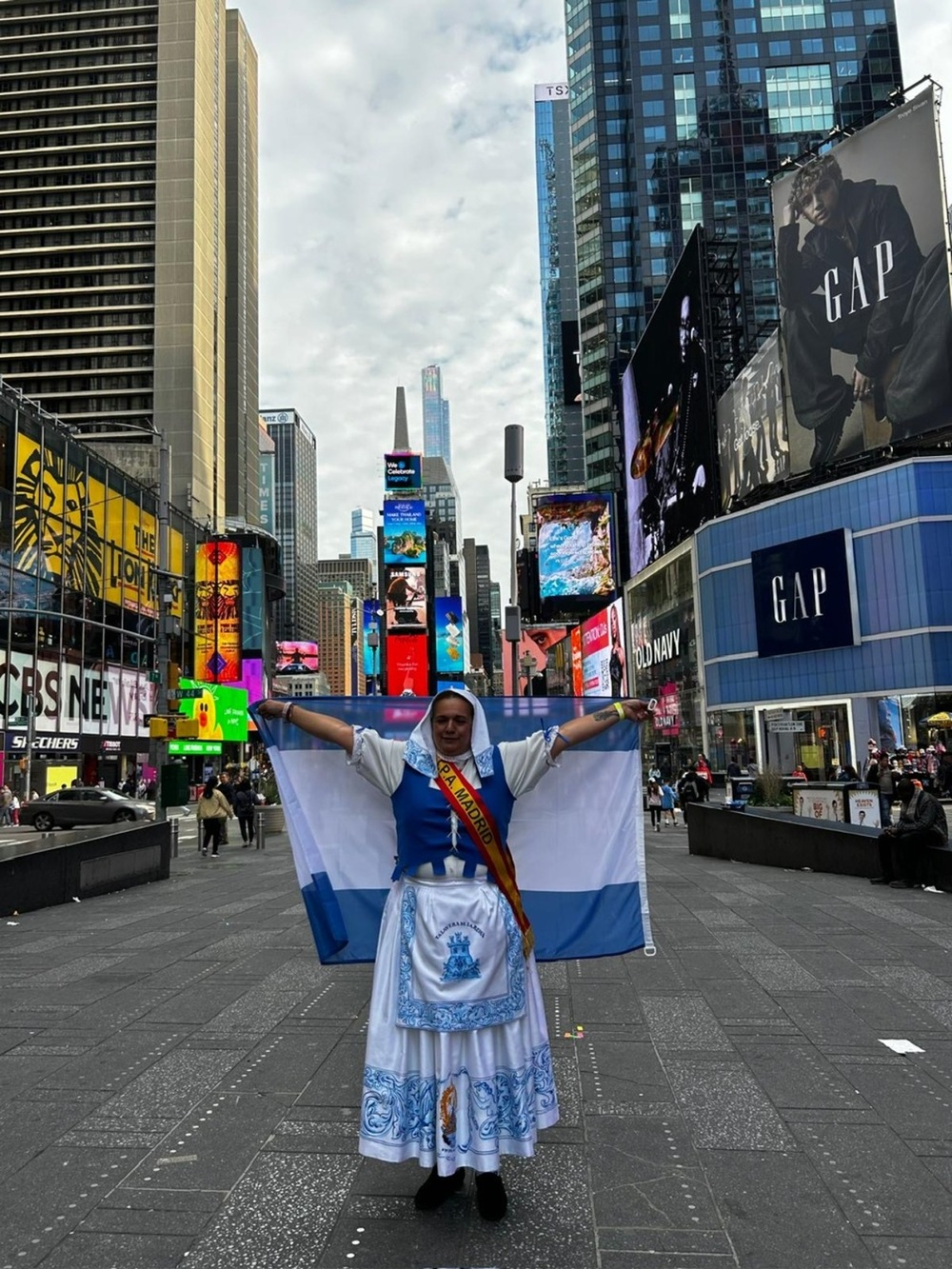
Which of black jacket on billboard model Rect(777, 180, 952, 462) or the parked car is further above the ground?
black jacket on billboard model Rect(777, 180, 952, 462)

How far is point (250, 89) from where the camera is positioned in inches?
5138

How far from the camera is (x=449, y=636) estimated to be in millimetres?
141125

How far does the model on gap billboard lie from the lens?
3916cm

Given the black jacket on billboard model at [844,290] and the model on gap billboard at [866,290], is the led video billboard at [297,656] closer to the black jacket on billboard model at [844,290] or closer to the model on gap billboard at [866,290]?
the black jacket on billboard model at [844,290]

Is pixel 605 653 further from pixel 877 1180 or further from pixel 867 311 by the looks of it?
pixel 877 1180

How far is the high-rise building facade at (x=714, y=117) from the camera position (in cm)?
9519

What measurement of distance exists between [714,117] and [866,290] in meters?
65.4

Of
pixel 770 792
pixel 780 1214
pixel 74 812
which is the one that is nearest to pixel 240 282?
pixel 74 812

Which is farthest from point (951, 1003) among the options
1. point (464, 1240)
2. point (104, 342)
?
point (104, 342)

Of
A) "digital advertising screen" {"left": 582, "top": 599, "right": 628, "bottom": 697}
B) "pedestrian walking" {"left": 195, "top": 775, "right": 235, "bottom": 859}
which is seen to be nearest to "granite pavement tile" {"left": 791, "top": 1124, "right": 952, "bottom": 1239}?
"pedestrian walking" {"left": 195, "top": 775, "right": 235, "bottom": 859}

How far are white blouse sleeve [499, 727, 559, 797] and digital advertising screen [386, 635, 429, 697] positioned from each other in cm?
11297

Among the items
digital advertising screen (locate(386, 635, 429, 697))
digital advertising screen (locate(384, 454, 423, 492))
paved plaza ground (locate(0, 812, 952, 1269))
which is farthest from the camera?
digital advertising screen (locate(384, 454, 423, 492))

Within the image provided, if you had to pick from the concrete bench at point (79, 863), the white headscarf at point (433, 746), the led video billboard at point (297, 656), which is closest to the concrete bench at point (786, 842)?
the white headscarf at point (433, 746)

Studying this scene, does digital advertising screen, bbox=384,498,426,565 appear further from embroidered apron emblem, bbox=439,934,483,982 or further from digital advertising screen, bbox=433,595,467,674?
embroidered apron emblem, bbox=439,934,483,982
